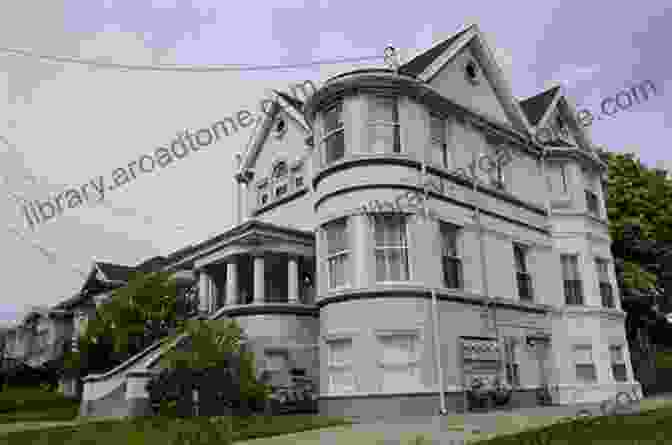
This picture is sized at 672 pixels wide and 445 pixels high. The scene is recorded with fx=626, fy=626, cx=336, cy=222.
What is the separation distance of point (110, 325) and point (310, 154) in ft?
34.9

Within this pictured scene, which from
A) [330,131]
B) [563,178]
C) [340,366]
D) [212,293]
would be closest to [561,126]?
[563,178]

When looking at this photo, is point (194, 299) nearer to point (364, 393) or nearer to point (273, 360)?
point (273, 360)

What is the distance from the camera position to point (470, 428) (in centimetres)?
1388

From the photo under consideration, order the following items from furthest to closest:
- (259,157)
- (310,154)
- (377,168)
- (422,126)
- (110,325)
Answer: (259,157), (310,154), (110,325), (422,126), (377,168)

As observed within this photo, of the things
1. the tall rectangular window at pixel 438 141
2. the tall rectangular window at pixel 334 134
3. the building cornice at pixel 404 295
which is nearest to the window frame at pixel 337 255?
the building cornice at pixel 404 295

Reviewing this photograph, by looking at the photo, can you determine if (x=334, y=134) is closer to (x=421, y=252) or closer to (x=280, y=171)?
(x=421, y=252)

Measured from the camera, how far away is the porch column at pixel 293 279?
22844mm

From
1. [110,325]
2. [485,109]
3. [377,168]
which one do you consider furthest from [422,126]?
[110,325]

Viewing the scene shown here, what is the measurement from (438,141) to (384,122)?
286cm

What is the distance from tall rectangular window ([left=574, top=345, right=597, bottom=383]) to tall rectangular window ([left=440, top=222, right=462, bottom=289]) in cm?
751

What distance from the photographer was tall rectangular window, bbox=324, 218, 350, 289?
20.5m

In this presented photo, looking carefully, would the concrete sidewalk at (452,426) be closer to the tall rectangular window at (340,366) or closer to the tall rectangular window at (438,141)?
the tall rectangular window at (340,366)

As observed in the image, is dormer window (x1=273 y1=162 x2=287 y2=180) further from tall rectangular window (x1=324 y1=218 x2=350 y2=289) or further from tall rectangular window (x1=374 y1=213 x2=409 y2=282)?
tall rectangular window (x1=374 y1=213 x2=409 y2=282)

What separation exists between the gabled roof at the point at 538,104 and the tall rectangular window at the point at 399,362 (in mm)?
14593
